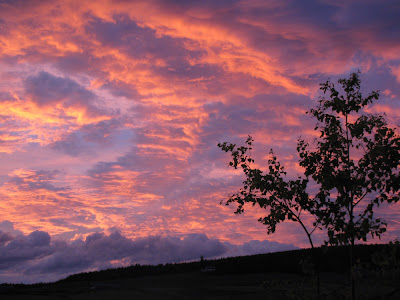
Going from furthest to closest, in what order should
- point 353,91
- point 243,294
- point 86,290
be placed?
point 86,290
point 243,294
point 353,91

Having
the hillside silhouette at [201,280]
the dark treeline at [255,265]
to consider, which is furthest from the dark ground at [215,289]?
the dark treeline at [255,265]

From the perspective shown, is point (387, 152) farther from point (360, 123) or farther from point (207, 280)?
point (207, 280)

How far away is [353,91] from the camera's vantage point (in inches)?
559

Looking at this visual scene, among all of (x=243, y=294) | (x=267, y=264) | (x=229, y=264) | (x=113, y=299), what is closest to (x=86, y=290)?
(x=113, y=299)

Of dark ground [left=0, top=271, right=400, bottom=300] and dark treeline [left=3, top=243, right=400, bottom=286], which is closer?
dark ground [left=0, top=271, right=400, bottom=300]

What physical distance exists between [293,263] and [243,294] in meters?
21.2

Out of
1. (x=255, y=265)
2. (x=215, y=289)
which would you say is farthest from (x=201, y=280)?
(x=255, y=265)

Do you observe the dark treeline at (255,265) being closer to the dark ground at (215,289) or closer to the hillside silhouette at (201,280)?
the hillside silhouette at (201,280)

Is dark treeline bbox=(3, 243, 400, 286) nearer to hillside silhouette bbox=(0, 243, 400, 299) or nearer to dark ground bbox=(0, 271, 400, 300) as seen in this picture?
Answer: hillside silhouette bbox=(0, 243, 400, 299)

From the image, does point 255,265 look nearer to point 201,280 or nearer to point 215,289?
point 201,280

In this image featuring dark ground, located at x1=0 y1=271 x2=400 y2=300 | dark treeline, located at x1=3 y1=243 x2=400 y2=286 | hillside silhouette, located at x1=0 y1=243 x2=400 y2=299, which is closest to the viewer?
dark ground, located at x1=0 y1=271 x2=400 y2=300

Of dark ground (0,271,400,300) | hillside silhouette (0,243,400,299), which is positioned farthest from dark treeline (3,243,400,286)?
dark ground (0,271,400,300)

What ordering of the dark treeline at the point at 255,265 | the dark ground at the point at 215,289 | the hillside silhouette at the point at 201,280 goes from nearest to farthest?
1. the dark ground at the point at 215,289
2. the hillside silhouette at the point at 201,280
3. the dark treeline at the point at 255,265

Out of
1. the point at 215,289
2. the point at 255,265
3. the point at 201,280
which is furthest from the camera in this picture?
the point at 255,265
